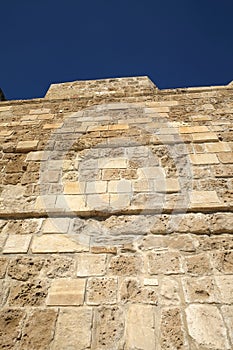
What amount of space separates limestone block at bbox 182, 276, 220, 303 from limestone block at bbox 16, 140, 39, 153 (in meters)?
2.15

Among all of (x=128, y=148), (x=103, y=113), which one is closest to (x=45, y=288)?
(x=128, y=148)

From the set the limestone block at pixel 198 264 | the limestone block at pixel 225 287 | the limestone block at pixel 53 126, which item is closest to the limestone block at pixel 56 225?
the limestone block at pixel 198 264

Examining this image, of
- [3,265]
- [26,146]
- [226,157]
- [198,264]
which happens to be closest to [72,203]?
[3,265]

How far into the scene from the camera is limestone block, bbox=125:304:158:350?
1.62m

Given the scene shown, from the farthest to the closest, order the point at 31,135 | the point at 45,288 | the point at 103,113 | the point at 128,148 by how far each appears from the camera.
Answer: the point at 103,113 → the point at 31,135 → the point at 128,148 → the point at 45,288

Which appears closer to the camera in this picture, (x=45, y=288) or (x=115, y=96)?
(x=45, y=288)

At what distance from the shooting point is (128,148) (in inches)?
116

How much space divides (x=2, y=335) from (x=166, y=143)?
2.30 metres

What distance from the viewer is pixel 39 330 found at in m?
1.74

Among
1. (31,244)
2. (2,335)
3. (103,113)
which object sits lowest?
(2,335)

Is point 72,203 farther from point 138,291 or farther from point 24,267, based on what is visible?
point 138,291

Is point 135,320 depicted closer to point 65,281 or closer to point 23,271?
point 65,281

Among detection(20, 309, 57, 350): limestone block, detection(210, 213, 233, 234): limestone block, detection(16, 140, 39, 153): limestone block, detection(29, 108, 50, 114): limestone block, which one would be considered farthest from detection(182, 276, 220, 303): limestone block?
detection(29, 108, 50, 114): limestone block

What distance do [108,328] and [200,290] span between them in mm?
685
